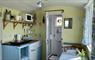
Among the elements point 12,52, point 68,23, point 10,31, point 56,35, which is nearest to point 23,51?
point 12,52

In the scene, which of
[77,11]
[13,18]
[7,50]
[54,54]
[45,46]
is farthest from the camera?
[54,54]

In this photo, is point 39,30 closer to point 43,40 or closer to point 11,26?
point 43,40

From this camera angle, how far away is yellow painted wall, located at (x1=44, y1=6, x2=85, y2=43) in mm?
4957

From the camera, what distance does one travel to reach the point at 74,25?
5.04 m

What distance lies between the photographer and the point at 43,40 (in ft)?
18.2

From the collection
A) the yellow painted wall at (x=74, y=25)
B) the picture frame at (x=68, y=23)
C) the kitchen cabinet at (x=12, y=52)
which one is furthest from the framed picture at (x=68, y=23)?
the kitchen cabinet at (x=12, y=52)

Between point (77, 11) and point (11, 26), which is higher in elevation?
point (77, 11)

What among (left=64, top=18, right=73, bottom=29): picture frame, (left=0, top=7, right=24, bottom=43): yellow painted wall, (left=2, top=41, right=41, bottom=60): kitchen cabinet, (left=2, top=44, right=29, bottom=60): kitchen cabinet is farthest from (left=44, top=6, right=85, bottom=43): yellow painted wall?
(left=2, top=44, right=29, bottom=60): kitchen cabinet

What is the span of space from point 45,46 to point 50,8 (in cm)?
146

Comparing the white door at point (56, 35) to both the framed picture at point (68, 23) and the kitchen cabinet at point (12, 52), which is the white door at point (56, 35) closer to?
the framed picture at point (68, 23)

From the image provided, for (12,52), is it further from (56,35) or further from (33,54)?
(56,35)

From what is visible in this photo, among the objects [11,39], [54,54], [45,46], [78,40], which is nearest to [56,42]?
[54,54]

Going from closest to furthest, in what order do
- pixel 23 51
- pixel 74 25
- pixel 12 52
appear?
pixel 12 52
pixel 23 51
pixel 74 25

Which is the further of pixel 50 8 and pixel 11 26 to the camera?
pixel 50 8
